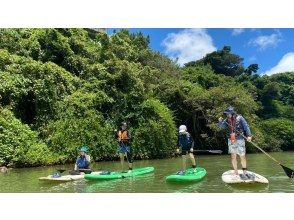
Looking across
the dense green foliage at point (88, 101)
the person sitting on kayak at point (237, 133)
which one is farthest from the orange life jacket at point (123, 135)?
the dense green foliage at point (88, 101)

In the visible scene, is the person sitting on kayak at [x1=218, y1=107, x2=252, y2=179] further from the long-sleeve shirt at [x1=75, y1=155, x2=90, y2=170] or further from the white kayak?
the long-sleeve shirt at [x1=75, y1=155, x2=90, y2=170]

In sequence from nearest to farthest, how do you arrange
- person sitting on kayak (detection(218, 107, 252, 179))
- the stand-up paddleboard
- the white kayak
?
the stand-up paddleboard
person sitting on kayak (detection(218, 107, 252, 179))
the white kayak

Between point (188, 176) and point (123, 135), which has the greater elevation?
point (123, 135)

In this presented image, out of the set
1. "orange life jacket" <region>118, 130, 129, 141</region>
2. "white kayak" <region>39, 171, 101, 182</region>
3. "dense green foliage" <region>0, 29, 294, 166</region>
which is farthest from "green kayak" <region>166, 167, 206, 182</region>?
"dense green foliage" <region>0, 29, 294, 166</region>

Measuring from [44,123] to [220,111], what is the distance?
11309 mm

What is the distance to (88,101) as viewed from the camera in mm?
21703

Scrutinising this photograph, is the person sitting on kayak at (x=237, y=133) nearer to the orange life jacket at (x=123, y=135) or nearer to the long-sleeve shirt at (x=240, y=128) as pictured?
the long-sleeve shirt at (x=240, y=128)

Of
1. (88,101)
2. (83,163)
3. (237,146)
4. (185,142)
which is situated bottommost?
(83,163)

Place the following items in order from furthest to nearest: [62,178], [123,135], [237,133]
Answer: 1. [123,135]
2. [62,178]
3. [237,133]

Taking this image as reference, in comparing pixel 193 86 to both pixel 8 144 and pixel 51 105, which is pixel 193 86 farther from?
pixel 8 144

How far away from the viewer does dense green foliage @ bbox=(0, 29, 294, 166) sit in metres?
19.8

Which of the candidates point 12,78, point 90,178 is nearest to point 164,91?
point 12,78

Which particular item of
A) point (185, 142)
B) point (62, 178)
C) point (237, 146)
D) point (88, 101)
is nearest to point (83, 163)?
point (62, 178)

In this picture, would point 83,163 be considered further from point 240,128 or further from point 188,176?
point 240,128
